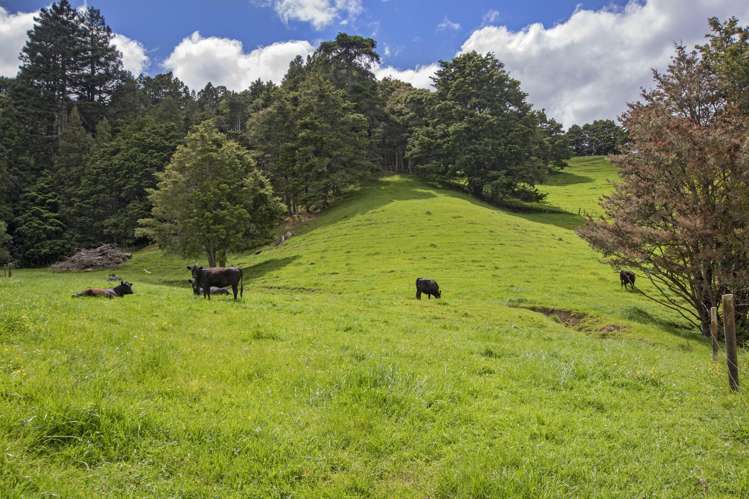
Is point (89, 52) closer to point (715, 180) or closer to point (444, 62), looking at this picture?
point (444, 62)

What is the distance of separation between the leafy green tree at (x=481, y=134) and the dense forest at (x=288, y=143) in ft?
0.61

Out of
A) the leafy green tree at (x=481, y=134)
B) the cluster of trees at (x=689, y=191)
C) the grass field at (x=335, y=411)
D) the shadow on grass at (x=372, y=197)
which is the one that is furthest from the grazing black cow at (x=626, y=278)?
the leafy green tree at (x=481, y=134)

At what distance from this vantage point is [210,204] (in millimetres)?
40625

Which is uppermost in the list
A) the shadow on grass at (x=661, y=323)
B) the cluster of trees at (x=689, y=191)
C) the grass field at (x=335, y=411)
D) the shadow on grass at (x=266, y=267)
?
the cluster of trees at (x=689, y=191)

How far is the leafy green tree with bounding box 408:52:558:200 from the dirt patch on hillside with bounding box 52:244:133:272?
4611 cm

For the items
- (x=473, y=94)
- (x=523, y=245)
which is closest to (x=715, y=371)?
(x=523, y=245)

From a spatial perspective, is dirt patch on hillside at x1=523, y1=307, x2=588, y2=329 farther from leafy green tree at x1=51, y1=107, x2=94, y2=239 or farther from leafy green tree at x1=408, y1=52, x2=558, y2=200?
leafy green tree at x1=51, y1=107, x2=94, y2=239

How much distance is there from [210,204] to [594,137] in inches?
5287

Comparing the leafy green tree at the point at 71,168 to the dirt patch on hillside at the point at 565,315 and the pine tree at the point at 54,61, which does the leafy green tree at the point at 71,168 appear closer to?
the pine tree at the point at 54,61

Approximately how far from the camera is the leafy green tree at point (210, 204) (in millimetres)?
40406

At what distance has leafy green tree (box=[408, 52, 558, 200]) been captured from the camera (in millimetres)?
66875

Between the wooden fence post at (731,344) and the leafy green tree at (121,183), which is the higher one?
the leafy green tree at (121,183)

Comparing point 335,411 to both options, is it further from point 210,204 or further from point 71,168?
point 71,168

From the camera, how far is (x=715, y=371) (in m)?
10.1
